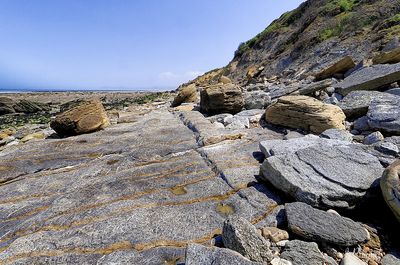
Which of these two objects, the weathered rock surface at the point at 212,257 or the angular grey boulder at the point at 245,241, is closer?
the weathered rock surface at the point at 212,257

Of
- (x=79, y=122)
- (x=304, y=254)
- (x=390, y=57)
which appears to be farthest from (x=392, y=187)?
(x=390, y=57)

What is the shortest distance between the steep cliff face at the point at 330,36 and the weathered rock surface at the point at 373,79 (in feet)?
24.4

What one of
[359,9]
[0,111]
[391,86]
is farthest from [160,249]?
[0,111]

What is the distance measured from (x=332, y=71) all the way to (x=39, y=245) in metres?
14.4

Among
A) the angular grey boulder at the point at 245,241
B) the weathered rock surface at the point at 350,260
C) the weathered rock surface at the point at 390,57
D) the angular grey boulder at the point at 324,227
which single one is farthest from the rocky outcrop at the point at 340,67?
the angular grey boulder at the point at 245,241

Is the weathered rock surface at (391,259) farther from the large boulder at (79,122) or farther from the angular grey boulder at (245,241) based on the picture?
the large boulder at (79,122)

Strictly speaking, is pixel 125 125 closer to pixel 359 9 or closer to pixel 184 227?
pixel 184 227

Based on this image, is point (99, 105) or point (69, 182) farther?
point (99, 105)

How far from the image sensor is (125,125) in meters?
10.9

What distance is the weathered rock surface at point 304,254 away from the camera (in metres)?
3.35

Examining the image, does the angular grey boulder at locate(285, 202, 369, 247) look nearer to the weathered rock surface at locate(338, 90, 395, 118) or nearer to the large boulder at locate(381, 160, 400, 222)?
the large boulder at locate(381, 160, 400, 222)

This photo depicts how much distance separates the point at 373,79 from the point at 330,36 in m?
17.6

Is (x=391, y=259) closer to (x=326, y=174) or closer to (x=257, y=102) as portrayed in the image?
(x=326, y=174)

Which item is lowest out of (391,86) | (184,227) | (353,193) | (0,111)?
(0,111)
